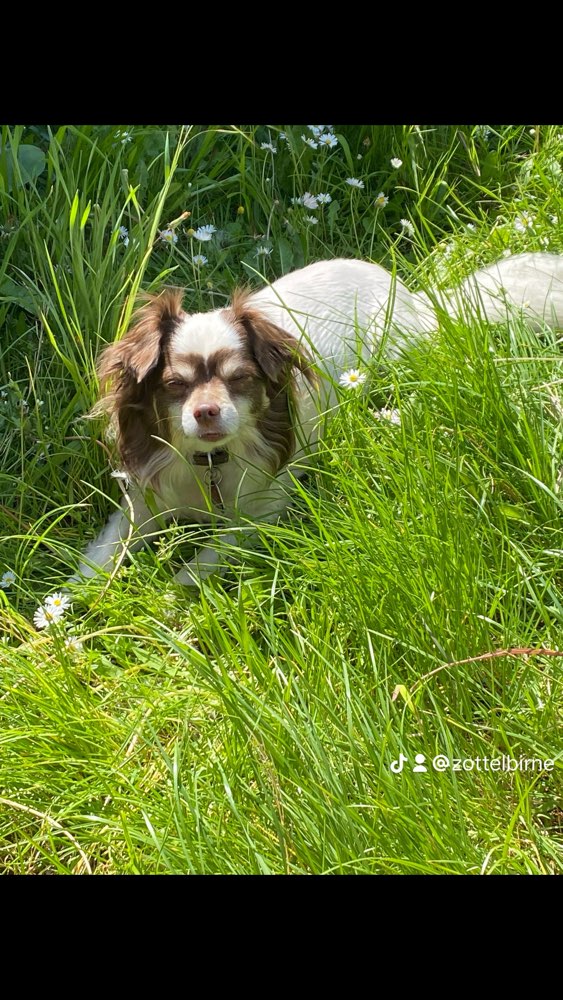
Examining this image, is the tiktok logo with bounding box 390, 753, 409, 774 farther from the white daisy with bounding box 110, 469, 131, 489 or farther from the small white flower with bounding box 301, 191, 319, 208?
the small white flower with bounding box 301, 191, 319, 208

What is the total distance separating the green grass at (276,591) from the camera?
1717mm

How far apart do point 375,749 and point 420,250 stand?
5.50 ft

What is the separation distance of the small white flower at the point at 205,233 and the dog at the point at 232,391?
211 millimetres

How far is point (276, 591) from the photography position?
6.98 feet

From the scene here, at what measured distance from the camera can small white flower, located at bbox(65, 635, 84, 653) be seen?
215cm

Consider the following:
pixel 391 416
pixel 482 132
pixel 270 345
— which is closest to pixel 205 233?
pixel 270 345

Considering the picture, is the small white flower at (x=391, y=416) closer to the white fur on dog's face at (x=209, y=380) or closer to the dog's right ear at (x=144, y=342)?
the white fur on dog's face at (x=209, y=380)

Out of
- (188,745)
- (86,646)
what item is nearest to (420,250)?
(86,646)

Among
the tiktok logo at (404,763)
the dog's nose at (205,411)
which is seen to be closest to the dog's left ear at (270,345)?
the dog's nose at (205,411)

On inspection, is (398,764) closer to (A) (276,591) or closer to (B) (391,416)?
(A) (276,591)

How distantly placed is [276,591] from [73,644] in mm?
438

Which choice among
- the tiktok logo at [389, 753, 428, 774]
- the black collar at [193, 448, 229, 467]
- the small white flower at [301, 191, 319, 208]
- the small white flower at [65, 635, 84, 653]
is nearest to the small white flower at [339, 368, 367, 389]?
the black collar at [193, 448, 229, 467]

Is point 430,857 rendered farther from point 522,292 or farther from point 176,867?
point 522,292
